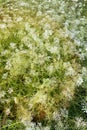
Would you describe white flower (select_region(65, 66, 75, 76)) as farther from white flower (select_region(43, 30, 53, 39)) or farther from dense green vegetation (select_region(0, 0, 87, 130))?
white flower (select_region(43, 30, 53, 39))

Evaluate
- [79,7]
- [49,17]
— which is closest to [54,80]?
[49,17]

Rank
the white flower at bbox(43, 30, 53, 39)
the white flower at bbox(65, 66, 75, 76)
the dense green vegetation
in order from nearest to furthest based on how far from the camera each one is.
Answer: the dense green vegetation, the white flower at bbox(65, 66, 75, 76), the white flower at bbox(43, 30, 53, 39)

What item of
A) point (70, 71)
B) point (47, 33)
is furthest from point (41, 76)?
point (47, 33)

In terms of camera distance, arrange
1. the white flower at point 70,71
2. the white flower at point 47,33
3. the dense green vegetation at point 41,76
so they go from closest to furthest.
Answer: the dense green vegetation at point 41,76
the white flower at point 70,71
the white flower at point 47,33

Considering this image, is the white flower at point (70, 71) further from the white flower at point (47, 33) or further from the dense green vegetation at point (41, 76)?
the white flower at point (47, 33)

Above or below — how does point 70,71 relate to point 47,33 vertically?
below

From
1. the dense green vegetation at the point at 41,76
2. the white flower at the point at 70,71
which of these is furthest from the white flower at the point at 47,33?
the white flower at the point at 70,71

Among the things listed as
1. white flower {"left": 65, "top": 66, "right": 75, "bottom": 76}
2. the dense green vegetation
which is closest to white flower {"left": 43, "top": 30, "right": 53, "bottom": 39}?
the dense green vegetation

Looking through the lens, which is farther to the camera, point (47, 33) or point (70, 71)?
point (47, 33)

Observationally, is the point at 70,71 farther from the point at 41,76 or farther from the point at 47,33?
the point at 47,33
